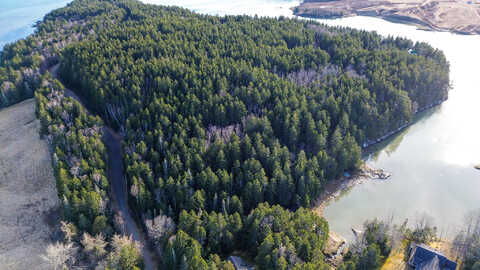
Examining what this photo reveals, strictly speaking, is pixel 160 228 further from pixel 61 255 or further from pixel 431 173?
pixel 431 173

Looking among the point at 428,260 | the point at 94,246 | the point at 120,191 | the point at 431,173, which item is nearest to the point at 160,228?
the point at 94,246

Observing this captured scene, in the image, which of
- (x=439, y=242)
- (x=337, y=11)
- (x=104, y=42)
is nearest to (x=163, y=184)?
(x=439, y=242)

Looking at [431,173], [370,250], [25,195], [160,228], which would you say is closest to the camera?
[370,250]

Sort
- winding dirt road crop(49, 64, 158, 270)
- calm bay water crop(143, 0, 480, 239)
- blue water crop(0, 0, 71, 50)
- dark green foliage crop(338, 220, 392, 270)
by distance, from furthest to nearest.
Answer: blue water crop(0, 0, 71, 50)
calm bay water crop(143, 0, 480, 239)
winding dirt road crop(49, 64, 158, 270)
dark green foliage crop(338, 220, 392, 270)

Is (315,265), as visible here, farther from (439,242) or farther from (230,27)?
(230,27)

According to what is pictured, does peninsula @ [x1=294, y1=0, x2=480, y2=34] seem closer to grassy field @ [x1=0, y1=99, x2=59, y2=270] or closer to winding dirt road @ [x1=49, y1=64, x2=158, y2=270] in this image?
winding dirt road @ [x1=49, y1=64, x2=158, y2=270]

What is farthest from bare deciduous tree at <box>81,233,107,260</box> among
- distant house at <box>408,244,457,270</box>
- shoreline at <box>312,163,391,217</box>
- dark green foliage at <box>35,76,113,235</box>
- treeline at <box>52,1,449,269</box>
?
distant house at <box>408,244,457,270</box>
